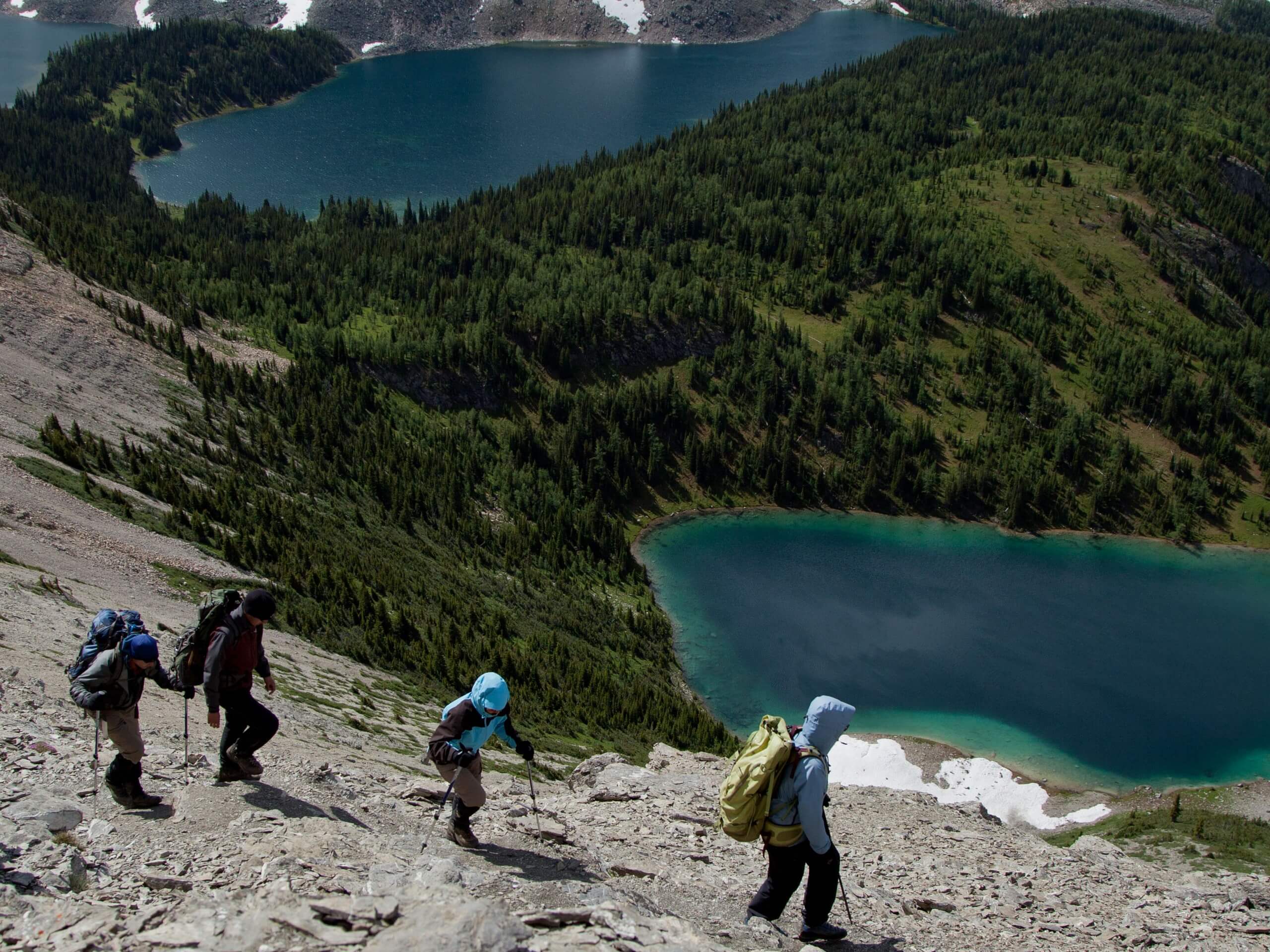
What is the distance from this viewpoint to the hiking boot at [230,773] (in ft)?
51.0

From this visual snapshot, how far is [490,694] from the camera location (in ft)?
46.7

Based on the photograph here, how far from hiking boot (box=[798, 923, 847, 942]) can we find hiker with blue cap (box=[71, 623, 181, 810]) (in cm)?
914

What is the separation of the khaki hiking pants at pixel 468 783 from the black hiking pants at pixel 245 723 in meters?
2.89

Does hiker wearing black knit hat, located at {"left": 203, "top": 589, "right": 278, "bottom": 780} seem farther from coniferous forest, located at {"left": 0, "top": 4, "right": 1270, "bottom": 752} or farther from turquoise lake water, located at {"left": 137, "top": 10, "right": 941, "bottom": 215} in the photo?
turquoise lake water, located at {"left": 137, "top": 10, "right": 941, "bottom": 215}

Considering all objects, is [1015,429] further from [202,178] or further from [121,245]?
[202,178]

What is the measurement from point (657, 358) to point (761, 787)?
78551 mm

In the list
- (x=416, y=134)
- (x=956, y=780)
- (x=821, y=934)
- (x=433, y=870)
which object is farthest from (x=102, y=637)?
(x=416, y=134)

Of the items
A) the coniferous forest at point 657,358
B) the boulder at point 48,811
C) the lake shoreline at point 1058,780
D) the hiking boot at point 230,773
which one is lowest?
the lake shoreline at point 1058,780

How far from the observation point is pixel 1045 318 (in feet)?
333

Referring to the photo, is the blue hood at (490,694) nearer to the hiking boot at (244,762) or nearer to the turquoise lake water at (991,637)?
the hiking boot at (244,762)

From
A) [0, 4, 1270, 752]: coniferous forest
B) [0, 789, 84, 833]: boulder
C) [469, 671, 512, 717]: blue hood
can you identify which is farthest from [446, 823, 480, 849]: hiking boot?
[0, 4, 1270, 752]: coniferous forest

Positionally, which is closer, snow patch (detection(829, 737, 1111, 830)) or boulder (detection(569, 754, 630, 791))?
boulder (detection(569, 754, 630, 791))

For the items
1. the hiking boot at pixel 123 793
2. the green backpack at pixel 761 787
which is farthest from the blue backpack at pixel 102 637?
the green backpack at pixel 761 787

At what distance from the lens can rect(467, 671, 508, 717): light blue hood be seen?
14227mm
